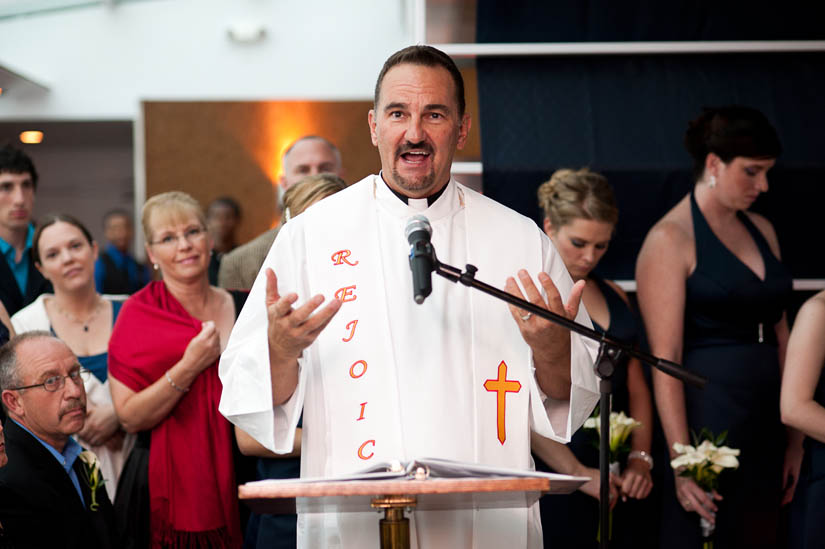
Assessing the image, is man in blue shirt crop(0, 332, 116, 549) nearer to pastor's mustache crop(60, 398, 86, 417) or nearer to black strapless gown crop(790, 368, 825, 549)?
pastor's mustache crop(60, 398, 86, 417)

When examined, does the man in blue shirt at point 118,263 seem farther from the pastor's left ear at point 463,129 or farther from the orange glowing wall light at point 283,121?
the pastor's left ear at point 463,129

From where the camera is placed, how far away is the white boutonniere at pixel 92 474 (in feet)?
11.2

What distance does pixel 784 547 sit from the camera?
397cm

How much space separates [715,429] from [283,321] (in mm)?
2318

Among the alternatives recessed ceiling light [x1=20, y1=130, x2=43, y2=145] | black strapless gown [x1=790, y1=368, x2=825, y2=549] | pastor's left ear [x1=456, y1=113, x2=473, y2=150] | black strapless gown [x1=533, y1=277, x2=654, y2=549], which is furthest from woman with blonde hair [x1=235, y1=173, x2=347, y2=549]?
recessed ceiling light [x1=20, y1=130, x2=43, y2=145]

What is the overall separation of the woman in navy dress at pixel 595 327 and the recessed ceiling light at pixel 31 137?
567cm

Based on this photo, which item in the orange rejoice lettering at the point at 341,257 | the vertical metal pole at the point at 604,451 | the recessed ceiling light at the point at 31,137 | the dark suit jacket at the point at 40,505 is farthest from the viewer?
the recessed ceiling light at the point at 31,137

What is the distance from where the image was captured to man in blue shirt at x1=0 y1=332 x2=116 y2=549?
3.12 metres

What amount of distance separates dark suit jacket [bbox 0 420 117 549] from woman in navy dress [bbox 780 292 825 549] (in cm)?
234

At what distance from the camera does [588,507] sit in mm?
3768

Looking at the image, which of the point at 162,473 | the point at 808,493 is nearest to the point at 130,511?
the point at 162,473

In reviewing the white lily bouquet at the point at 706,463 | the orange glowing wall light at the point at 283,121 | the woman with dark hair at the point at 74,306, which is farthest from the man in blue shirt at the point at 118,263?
the white lily bouquet at the point at 706,463

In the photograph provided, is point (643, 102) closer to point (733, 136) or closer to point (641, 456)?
point (733, 136)

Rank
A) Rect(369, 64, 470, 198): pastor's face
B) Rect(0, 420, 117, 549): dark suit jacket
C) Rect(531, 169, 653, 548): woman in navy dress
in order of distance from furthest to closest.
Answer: Rect(531, 169, 653, 548): woman in navy dress, Rect(0, 420, 117, 549): dark suit jacket, Rect(369, 64, 470, 198): pastor's face
